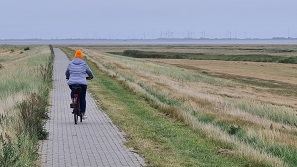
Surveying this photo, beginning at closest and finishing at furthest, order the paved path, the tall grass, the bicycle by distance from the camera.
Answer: the paved path, the tall grass, the bicycle

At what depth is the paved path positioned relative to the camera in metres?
8.11

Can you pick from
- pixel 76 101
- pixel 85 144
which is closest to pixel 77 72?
pixel 76 101

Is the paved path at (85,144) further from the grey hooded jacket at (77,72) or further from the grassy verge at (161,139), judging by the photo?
the grey hooded jacket at (77,72)

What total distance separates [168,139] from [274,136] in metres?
2.61

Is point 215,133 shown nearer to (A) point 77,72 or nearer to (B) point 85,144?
(B) point 85,144

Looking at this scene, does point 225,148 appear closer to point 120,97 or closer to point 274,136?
point 274,136

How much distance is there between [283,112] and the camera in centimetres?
1875

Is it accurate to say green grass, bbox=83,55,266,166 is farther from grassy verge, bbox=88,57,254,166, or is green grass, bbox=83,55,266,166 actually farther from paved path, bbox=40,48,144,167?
paved path, bbox=40,48,144,167

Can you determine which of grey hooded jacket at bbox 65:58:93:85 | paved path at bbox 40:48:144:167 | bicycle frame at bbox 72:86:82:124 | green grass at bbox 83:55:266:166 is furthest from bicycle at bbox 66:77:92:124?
green grass at bbox 83:55:266:166

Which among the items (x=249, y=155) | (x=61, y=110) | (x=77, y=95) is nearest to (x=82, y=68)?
(x=77, y=95)

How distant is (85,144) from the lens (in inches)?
379

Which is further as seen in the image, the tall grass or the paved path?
the tall grass

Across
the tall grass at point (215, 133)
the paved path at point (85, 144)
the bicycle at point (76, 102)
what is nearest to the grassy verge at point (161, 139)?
the tall grass at point (215, 133)

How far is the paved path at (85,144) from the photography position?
8109 millimetres
